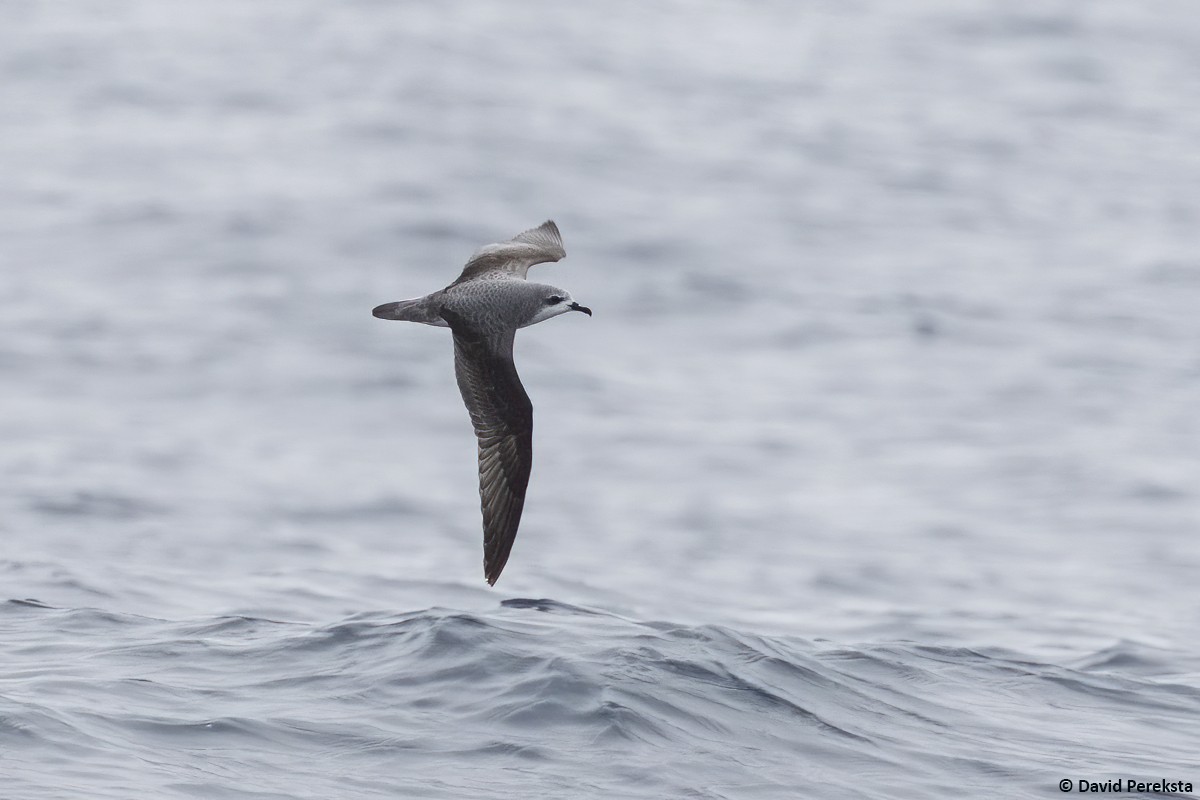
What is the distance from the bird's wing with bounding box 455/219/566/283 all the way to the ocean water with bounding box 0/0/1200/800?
1.94 metres

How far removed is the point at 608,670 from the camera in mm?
8906

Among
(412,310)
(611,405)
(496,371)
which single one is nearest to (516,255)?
(412,310)

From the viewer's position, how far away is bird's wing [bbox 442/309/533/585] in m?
8.35

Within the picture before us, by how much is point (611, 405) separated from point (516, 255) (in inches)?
305

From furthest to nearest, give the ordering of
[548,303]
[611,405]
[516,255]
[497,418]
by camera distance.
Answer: [611,405]
[516,255]
[497,418]
[548,303]

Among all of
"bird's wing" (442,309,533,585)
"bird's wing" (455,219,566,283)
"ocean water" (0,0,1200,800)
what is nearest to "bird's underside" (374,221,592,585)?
"bird's wing" (442,309,533,585)

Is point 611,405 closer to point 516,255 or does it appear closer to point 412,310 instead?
point 516,255

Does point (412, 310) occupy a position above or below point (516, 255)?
below

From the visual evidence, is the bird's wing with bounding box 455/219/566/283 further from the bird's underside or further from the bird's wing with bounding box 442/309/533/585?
the bird's wing with bounding box 442/309/533/585

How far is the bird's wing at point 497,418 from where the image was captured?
8352mm

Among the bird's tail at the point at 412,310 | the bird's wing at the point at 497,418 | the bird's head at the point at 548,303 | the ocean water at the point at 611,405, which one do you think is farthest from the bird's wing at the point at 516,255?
the ocean water at the point at 611,405

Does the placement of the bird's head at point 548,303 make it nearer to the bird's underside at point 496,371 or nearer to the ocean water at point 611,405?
the bird's underside at point 496,371

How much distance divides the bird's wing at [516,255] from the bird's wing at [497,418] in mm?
685

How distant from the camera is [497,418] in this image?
333 inches
